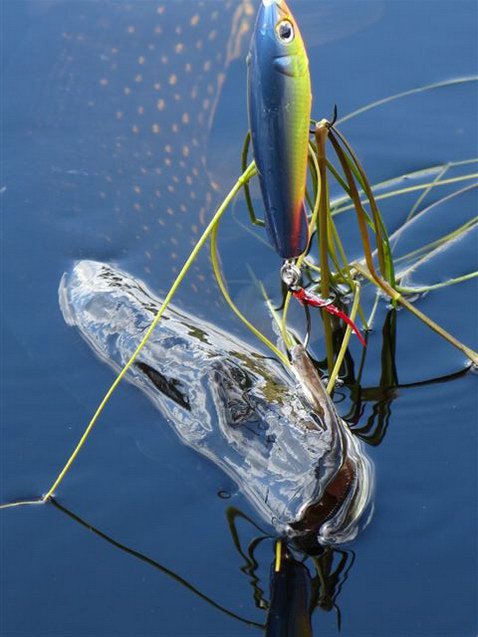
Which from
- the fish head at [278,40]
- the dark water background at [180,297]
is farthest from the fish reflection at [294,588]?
the fish head at [278,40]

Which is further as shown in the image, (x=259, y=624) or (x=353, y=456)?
(x=353, y=456)

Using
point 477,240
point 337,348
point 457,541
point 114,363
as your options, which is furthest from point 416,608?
point 477,240

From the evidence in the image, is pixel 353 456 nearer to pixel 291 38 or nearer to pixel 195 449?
pixel 195 449

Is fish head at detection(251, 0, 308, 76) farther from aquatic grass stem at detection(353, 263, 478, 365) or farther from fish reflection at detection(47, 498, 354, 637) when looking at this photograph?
fish reflection at detection(47, 498, 354, 637)

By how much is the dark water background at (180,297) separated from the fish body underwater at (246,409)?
0.05 metres

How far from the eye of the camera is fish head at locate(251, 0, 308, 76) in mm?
1479

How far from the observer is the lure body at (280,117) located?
149cm

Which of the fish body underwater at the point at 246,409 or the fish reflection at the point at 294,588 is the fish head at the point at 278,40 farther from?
the fish reflection at the point at 294,588

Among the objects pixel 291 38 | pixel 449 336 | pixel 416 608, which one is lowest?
pixel 416 608

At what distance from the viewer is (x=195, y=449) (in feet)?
7.13

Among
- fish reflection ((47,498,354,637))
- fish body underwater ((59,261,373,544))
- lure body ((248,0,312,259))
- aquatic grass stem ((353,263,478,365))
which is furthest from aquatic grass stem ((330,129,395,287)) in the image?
fish reflection ((47,498,354,637))

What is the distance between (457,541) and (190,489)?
1.95 feet

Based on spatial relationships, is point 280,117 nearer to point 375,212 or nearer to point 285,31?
point 285,31

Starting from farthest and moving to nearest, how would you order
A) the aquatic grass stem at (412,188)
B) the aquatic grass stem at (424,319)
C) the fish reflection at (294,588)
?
the aquatic grass stem at (412,188)
the aquatic grass stem at (424,319)
the fish reflection at (294,588)
